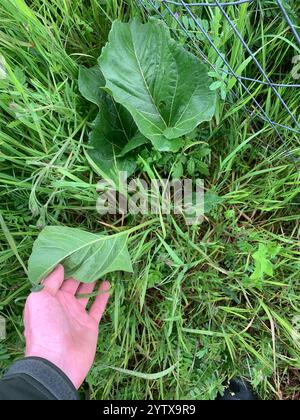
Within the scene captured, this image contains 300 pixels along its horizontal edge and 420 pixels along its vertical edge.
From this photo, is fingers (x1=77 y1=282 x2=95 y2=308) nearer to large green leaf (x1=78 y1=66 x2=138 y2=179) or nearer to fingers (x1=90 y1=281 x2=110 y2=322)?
fingers (x1=90 y1=281 x2=110 y2=322)

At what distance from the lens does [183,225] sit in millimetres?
1234

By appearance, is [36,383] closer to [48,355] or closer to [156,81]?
[48,355]

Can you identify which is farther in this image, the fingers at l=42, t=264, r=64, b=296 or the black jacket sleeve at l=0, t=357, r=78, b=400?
the fingers at l=42, t=264, r=64, b=296

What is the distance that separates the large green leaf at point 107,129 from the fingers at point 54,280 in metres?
0.29

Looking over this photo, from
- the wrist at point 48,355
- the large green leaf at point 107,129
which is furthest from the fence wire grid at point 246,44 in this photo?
the wrist at point 48,355

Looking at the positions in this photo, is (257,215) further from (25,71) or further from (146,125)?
(25,71)

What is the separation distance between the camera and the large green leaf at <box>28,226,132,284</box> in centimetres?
105

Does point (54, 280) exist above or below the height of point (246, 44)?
below

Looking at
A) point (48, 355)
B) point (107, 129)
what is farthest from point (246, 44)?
point (48, 355)

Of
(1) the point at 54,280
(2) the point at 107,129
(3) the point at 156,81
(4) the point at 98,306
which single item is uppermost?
(3) the point at 156,81

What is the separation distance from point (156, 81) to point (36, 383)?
2.64 feet

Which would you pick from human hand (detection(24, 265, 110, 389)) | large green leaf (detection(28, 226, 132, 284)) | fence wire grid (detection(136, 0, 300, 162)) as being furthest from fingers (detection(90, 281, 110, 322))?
fence wire grid (detection(136, 0, 300, 162))

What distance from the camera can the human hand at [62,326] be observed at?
1.07m

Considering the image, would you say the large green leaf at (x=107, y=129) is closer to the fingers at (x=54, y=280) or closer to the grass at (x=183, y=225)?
the grass at (x=183, y=225)
